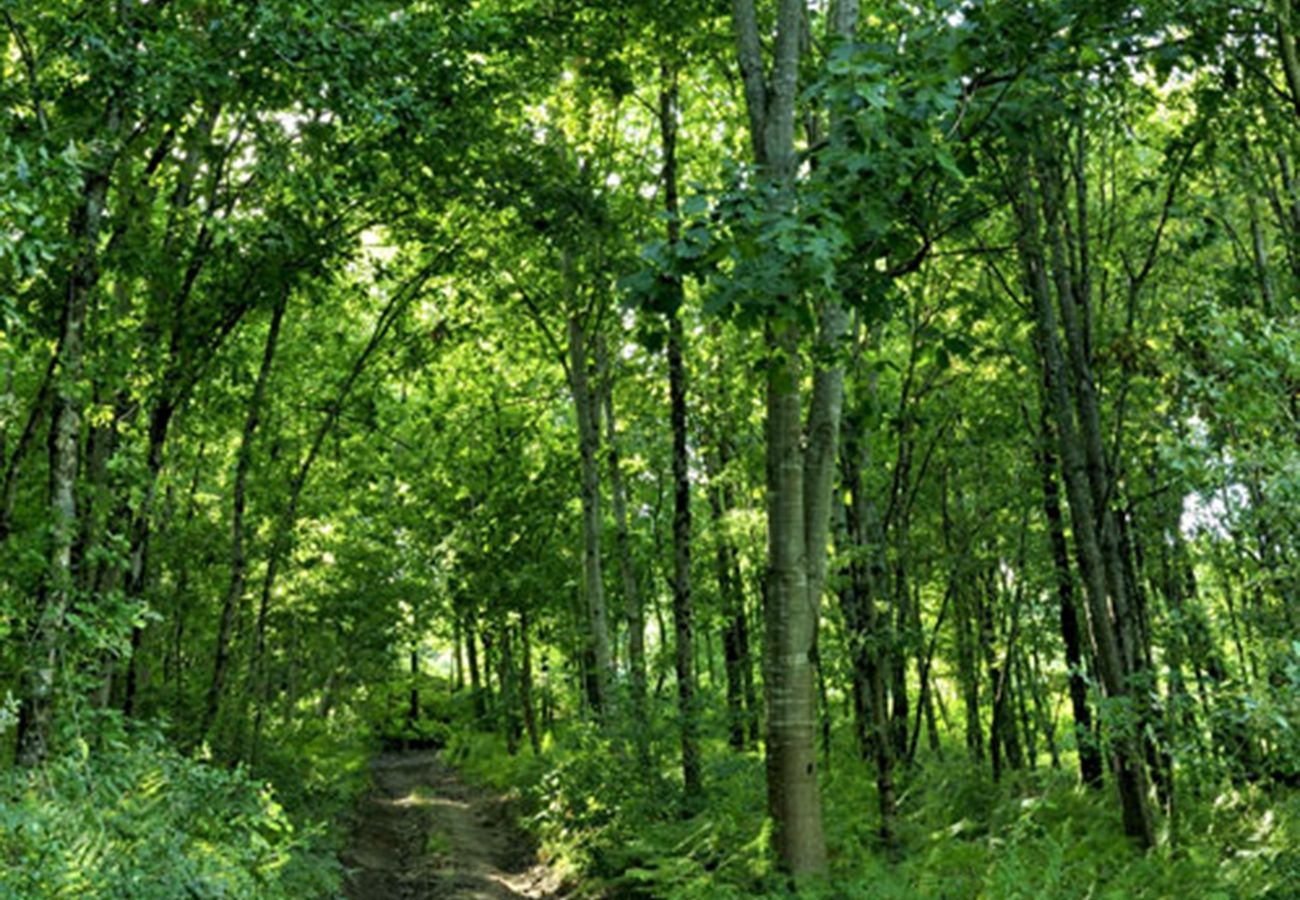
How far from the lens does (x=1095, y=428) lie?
36.7ft

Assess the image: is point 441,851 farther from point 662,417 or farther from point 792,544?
point 792,544

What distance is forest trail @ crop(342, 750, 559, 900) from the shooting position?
40.6ft

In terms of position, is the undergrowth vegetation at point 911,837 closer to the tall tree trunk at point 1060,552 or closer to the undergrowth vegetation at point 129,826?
the tall tree trunk at point 1060,552

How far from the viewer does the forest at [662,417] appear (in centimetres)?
607

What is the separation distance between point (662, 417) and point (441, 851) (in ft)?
28.4

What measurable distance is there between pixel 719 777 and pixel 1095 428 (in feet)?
19.5

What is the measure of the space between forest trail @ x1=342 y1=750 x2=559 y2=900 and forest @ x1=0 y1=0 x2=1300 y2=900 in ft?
0.57

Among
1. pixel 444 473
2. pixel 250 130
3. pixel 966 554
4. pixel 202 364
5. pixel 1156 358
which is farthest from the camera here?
pixel 444 473

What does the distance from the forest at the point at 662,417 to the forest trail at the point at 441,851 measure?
18 cm

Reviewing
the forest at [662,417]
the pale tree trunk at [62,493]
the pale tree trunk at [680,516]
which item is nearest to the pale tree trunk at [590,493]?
the forest at [662,417]

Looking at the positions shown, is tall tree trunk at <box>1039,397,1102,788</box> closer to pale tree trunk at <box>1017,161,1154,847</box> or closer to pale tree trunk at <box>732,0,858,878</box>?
pale tree trunk at <box>1017,161,1154,847</box>

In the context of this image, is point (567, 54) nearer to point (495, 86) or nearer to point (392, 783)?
point (495, 86)

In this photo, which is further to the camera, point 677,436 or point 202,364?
point 677,436

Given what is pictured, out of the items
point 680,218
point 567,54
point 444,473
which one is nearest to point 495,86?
point 567,54
